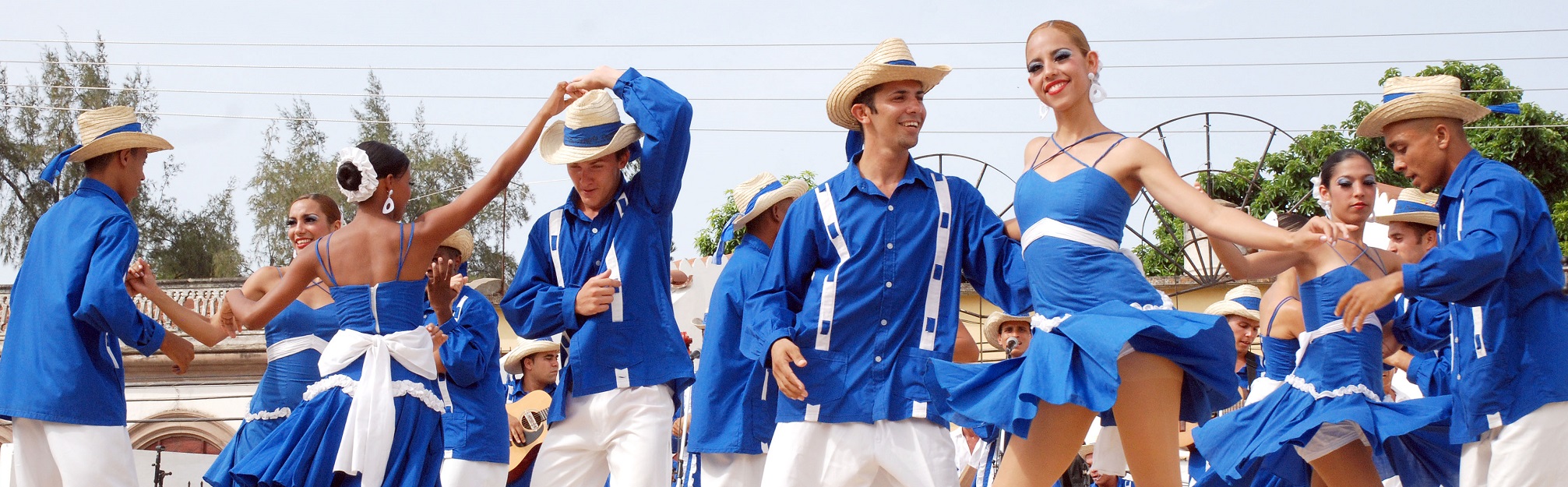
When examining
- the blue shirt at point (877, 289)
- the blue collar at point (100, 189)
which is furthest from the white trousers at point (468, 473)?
the blue shirt at point (877, 289)

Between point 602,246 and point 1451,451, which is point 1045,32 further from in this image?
point 1451,451

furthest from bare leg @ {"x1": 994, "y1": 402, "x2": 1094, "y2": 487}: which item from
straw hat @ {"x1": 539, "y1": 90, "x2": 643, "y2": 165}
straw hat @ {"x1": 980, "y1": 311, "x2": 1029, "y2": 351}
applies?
straw hat @ {"x1": 980, "y1": 311, "x2": 1029, "y2": 351}

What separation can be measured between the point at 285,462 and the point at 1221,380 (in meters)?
3.36

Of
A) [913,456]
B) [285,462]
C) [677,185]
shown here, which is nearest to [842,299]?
[913,456]

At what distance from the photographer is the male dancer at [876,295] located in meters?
4.80

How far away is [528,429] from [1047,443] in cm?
553

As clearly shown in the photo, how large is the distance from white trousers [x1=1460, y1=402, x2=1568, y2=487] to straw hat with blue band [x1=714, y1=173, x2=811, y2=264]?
349 cm

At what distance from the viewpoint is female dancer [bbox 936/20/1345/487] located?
4195 millimetres

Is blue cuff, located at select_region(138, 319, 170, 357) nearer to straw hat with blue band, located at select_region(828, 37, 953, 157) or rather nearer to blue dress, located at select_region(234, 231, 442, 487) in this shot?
blue dress, located at select_region(234, 231, 442, 487)

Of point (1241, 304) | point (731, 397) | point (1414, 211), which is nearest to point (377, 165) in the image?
point (731, 397)

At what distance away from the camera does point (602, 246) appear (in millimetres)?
5621

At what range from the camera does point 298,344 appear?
7.38 meters

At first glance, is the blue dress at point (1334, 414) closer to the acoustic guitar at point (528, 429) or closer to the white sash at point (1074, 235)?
the white sash at point (1074, 235)

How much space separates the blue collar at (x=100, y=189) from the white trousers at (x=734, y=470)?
111 inches
